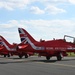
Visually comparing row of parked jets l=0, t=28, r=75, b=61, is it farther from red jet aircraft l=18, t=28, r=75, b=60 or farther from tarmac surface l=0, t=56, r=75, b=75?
tarmac surface l=0, t=56, r=75, b=75

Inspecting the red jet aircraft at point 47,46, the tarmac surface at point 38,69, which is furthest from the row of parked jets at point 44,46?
the tarmac surface at point 38,69

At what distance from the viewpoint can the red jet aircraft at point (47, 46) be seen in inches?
1321

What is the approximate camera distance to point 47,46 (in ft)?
112

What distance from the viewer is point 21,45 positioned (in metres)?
34.5

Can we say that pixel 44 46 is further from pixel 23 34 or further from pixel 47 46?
pixel 23 34

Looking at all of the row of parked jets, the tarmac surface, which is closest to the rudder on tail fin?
the row of parked jets

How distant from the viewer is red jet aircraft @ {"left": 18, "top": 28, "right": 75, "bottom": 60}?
110ft

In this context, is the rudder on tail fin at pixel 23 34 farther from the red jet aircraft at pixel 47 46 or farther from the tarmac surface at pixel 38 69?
the tarmac surface at pixel 38 69

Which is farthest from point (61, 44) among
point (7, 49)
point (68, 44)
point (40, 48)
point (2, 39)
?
point (2, 39)

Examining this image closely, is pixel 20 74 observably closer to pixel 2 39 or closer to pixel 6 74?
→ pixel 6 74

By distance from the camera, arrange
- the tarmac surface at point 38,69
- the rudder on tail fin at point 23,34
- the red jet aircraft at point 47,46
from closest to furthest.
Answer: the tarmac surface at point 38,69 → the red jet aircraft at point 47,46 → the rudder on tail fin at point 23,34

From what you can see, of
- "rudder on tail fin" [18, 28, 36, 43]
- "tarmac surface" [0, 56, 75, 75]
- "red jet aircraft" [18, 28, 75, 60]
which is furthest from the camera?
"rudder on tail fin" [18, 28, 36, 43]

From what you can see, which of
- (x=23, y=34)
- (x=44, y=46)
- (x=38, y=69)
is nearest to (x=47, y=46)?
(x=44, y=46)

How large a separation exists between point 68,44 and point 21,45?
6.42 meters
